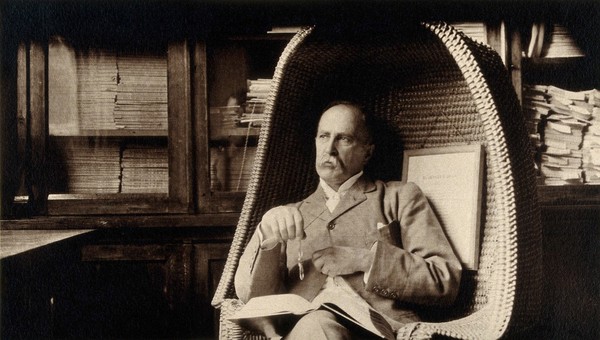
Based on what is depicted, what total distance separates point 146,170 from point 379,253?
99 cm

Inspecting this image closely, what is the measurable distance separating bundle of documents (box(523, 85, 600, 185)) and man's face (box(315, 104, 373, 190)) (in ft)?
2.58

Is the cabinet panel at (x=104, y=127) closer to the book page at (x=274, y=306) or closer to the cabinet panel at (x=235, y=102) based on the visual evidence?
the cabinet panel at (x=235, y=102)

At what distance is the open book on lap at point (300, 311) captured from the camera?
3.63 feet

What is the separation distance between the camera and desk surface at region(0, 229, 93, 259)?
53.4 inches

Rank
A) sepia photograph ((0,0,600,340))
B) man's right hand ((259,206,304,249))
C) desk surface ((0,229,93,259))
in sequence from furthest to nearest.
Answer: sepia photograph ((0,0,600,340))
desk surface ((0,229,93,259))
man's right hand ((259,206,304,249))

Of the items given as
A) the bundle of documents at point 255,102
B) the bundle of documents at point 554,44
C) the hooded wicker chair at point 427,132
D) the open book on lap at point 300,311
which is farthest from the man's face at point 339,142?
the bundle of documents at point 554,44

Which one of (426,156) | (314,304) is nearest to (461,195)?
(426,156)

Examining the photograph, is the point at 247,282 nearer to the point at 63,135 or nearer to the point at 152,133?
the point at 152,133

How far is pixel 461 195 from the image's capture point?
4.59ft

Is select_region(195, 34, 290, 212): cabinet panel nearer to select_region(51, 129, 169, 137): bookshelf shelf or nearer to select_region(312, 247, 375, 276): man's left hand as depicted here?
select_region(51, 129, 169, 137): bookshelf shelf

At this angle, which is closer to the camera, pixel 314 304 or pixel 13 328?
pixel 314 304

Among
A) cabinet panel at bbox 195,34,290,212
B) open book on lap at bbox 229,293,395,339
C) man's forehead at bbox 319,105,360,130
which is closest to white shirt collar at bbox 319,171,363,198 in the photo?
man's forehead at bbox 319,105,360,130

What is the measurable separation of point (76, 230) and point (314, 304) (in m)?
0.98

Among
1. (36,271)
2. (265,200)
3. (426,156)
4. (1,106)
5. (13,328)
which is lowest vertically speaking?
(13,328)
